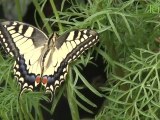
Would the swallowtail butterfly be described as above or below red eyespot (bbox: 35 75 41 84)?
above

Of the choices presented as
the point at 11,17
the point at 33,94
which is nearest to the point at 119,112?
the point at 33,94

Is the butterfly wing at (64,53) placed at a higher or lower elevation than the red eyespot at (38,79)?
higher

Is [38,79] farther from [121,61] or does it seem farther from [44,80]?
[121,61]

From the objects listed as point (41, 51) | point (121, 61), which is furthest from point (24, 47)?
point (121, 61)

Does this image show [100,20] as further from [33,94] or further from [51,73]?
[33,94]

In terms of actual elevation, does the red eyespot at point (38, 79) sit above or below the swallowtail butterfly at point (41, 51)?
below
